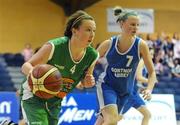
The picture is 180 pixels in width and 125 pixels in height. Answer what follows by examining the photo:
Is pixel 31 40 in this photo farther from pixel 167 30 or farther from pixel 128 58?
pixel 128 58

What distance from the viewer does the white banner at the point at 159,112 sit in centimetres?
872

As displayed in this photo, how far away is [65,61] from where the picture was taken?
429 centimetres

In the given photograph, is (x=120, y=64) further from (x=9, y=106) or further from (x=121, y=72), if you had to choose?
(x=9, y=106)

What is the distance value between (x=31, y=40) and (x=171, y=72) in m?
5.03

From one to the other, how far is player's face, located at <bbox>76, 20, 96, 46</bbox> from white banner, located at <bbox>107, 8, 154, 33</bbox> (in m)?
13.1

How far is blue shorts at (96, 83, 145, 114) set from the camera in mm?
5938

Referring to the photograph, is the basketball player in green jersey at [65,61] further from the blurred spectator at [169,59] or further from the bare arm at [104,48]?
the blurred spectator at [169,59]

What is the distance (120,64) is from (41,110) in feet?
6.30

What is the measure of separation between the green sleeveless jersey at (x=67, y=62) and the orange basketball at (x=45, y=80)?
0.88ft

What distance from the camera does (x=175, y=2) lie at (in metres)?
18.5

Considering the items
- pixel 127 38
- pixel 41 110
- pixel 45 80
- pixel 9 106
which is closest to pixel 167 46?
pixel 9 106

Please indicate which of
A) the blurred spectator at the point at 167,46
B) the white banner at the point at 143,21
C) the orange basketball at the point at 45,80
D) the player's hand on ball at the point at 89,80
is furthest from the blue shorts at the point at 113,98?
the white banner at the point at 143,21

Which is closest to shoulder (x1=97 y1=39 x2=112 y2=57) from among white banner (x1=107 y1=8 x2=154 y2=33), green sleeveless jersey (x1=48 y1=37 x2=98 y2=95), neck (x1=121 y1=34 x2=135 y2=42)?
neck (x1=121 y1=34 x2=135 y2=42)

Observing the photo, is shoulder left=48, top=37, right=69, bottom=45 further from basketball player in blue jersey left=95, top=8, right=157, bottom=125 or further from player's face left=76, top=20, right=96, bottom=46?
basketball player in blue jersey left=95, top=8, right=157, bottom=125
